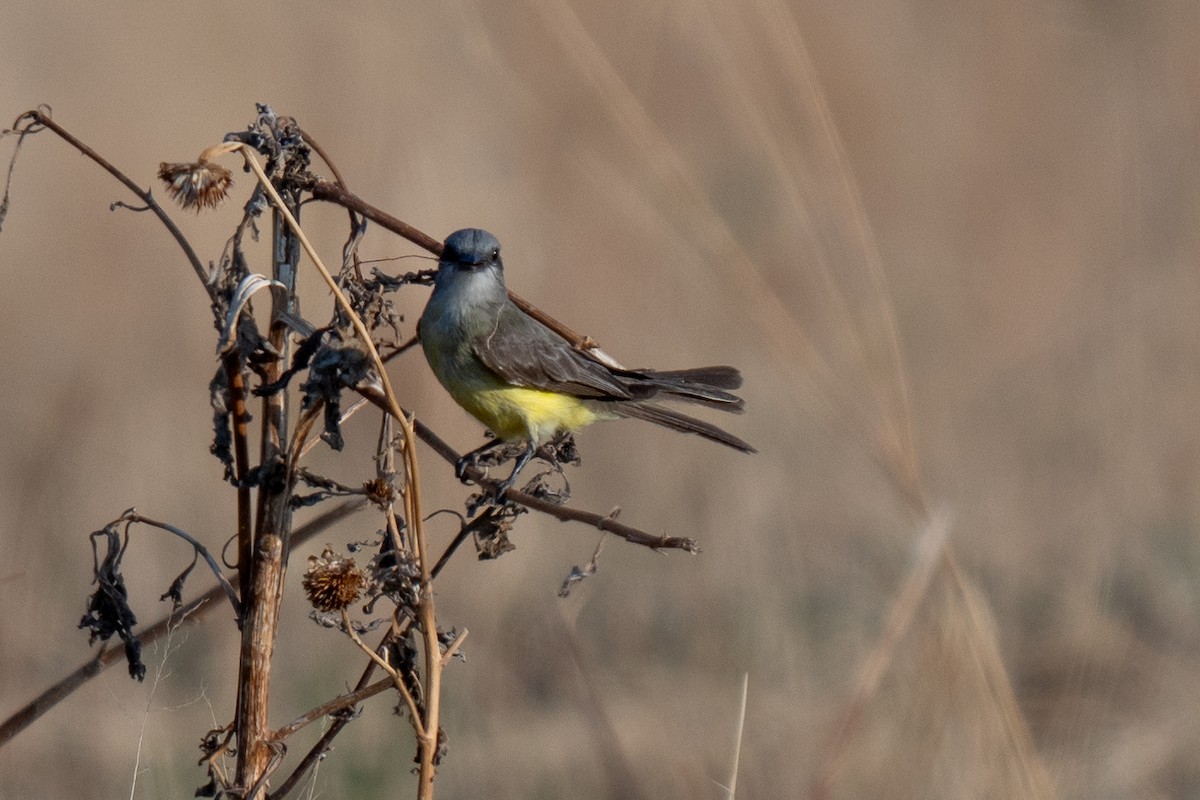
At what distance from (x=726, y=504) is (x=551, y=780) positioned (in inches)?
85.4

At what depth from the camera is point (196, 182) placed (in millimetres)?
2184

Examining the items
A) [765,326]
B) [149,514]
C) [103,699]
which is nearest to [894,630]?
[765,326]

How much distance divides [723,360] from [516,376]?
13.9 ft

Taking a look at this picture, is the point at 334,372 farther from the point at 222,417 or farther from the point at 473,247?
the point at 473,247

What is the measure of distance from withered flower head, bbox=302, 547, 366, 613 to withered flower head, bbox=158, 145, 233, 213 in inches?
21.6

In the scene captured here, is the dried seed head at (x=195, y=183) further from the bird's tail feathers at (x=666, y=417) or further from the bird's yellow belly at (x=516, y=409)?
the bird's yellow belly at (x=516, y=409)

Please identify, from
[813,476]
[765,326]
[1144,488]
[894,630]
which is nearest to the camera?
[894,630]

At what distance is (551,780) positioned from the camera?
4840 millimetres

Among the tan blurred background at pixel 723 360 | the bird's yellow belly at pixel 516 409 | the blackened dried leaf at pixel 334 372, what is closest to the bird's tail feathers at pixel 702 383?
the tan blurred background at pixel 723 360

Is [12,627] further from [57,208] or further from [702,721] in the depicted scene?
[57,208]

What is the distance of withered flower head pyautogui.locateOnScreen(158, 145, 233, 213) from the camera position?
2184 mm

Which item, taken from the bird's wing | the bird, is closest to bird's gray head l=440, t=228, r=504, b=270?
the bird

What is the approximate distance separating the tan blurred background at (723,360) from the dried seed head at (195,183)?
29.9 inches

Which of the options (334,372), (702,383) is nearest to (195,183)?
(334,372)
